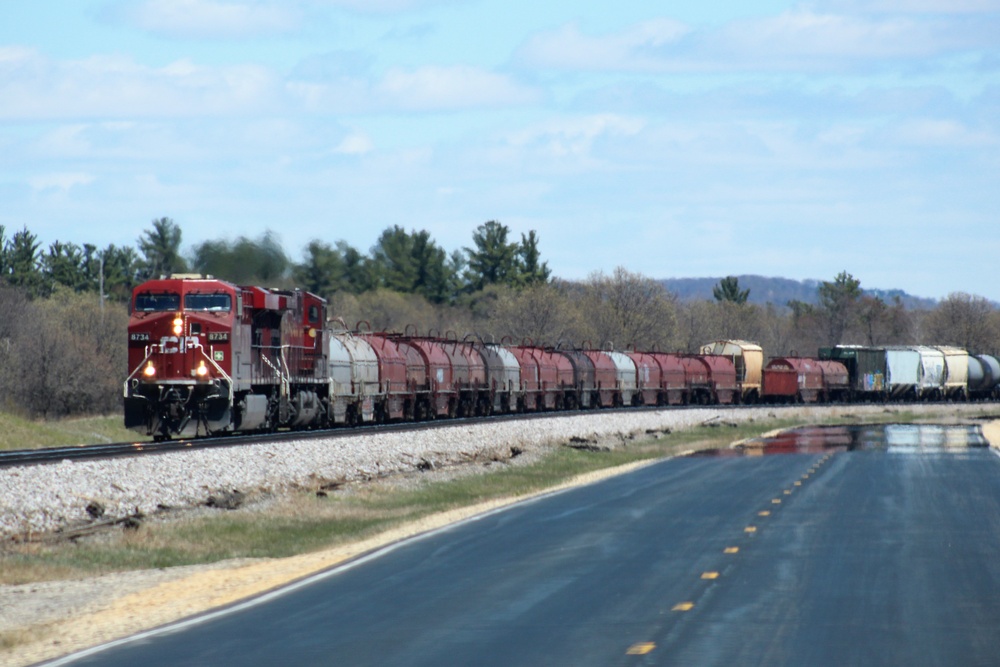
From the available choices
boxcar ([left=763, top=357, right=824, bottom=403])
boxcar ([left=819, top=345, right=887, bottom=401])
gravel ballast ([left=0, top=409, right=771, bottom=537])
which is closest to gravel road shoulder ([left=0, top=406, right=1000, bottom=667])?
gravel ballast ([left=0, top=409, right=771, bottom=537])

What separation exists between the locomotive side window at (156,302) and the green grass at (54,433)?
9.77 m

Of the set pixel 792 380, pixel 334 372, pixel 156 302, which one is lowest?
pixel 792 380

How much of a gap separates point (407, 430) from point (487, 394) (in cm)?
1712

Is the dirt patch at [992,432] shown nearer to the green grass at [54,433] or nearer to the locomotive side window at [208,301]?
the locomotive side window at [208,301]

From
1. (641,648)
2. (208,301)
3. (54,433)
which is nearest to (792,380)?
(54,433)

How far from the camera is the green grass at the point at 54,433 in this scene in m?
42.0

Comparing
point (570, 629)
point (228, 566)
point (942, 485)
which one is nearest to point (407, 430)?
point (942, 485)

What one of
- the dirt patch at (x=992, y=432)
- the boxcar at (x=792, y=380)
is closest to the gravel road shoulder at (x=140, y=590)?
the dirt patch at (x=992, y=432)

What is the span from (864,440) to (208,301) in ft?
105

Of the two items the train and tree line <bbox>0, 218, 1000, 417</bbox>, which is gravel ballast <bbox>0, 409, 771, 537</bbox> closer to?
the train

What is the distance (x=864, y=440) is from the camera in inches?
2162

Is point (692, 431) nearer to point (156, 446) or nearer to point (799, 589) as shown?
point (156, 446)

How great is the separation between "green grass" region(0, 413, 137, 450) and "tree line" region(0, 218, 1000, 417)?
1383 centimetres

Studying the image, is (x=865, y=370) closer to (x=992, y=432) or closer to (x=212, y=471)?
(x=992, y=432)
